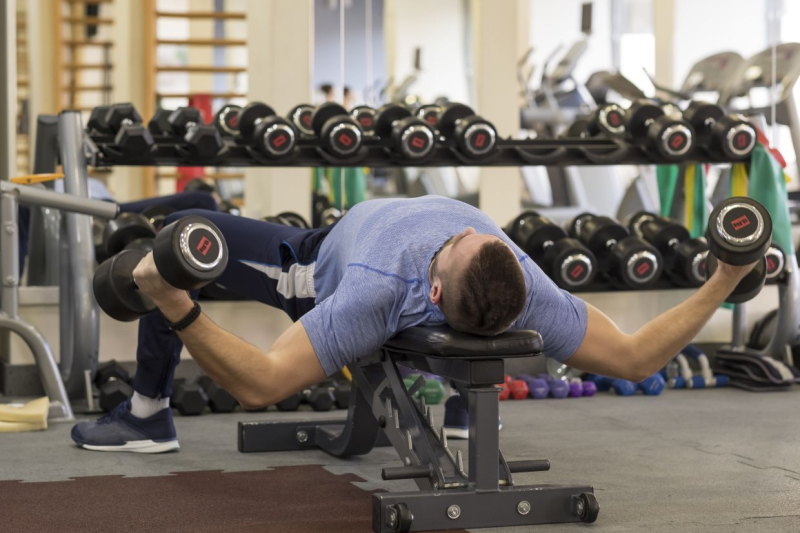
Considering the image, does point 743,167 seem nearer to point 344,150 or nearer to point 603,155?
point 603,155

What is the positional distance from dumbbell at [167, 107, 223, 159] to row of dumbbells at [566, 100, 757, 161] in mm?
1518

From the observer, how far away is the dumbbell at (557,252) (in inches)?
153

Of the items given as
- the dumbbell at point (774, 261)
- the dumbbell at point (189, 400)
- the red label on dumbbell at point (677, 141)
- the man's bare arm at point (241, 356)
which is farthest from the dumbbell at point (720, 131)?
the man's bare arm at point (241, 356)

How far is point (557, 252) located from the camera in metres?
3.92

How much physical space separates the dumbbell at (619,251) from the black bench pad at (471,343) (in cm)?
210

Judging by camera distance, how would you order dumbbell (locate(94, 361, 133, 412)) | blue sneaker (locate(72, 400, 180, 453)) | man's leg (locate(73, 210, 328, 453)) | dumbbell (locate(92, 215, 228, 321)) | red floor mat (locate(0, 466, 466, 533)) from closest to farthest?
dumbbell (locate(92, 215, 228, 321))
red floor mat (locate(0, 466, 466, 533))
man's leg (locate(73, 210, 328, 453))
blue sneaker (locate(72, 400, 180, 453))
dumbbell (locate(94, 361, 133, 412))

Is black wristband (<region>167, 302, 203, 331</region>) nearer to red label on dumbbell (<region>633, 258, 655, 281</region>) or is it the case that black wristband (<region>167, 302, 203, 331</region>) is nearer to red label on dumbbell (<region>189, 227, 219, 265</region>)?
red label on dumbbell (<region>189, 227, 219, 265</region>)

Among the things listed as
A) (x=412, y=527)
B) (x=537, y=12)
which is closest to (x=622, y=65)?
(x=537, y=12)

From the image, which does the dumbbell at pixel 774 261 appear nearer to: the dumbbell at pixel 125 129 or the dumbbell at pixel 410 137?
the dumbbell at pixel 410 137

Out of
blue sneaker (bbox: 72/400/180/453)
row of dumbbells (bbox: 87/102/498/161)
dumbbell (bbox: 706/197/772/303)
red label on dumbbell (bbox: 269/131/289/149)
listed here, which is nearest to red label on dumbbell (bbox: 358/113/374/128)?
row of dumbbells (bbox: 87/102/498/161)

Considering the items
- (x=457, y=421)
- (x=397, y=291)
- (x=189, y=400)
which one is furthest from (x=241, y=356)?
(x=189, y=400)

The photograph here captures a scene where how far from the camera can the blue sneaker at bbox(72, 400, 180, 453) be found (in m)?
2.70

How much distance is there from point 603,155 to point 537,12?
5532 mm

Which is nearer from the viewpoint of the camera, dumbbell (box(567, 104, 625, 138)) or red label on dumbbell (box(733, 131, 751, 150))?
red label on dumbbell (box(733, 131, 751, 150))
